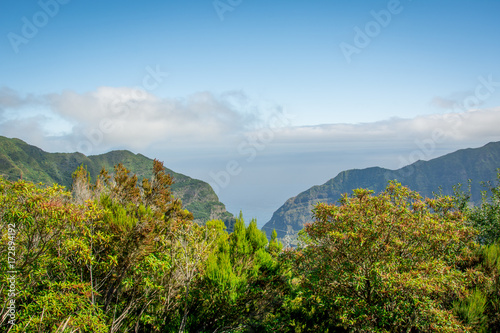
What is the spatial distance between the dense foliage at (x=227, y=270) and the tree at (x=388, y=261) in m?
0.04

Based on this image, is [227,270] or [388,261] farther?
[227,270]

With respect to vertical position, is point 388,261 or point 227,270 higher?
point 388,261

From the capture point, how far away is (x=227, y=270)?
11469 mm

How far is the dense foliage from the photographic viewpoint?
7.24 meters

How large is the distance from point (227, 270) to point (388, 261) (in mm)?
5527

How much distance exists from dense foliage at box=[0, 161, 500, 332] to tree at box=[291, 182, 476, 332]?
0.13ft

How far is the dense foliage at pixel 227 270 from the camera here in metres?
7.24

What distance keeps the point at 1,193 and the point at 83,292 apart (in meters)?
3.06

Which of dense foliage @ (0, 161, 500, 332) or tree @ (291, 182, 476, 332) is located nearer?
dense foliage @ (0, 161, 500, 332)

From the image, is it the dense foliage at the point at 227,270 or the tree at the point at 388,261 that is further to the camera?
the tree at the point at 388,261

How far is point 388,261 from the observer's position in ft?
30.1

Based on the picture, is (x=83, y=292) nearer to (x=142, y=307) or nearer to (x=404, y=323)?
(x=142, y=307)

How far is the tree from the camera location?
848 cm

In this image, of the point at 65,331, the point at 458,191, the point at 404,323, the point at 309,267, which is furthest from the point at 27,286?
the point at 458,191
